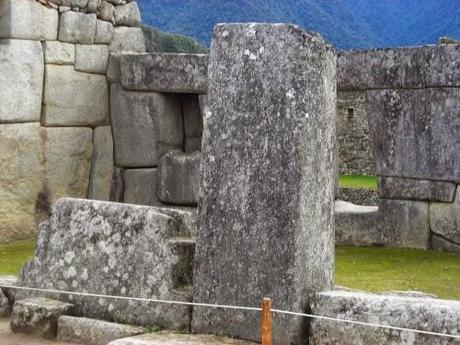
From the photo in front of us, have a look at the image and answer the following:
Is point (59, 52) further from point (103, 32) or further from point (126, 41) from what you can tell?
point (126, 41)

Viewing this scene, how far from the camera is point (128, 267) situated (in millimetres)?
5734

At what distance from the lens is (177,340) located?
16.9 ft

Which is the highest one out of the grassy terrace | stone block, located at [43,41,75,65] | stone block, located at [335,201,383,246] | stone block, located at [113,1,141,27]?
stone block, located at [113,1,141,27]

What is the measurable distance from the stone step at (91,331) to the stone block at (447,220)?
18.5ft

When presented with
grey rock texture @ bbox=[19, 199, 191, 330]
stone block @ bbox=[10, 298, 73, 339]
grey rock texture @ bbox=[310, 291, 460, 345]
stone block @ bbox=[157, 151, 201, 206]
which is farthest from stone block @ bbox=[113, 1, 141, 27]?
grey rock texture @ bbox=[310, 291, 460, 345]

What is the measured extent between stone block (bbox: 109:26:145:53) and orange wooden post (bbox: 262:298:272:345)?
8.49 m

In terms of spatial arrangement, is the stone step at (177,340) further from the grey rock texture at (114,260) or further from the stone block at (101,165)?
the stone block at (101,165)

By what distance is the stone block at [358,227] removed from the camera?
426 inches

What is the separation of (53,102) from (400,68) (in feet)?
14.8

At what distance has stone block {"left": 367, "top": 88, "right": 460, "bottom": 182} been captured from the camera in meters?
10.1

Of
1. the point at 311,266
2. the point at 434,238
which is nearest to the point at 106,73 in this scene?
the point at 434,238

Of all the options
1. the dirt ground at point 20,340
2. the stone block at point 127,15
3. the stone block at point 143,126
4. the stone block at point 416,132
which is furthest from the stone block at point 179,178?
the dirt ground at point 20,340

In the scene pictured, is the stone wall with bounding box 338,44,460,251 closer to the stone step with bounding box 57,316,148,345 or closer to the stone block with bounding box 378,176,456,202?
the stone block with bounding box 378,176,456,202

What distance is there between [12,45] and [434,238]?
18.3 ft
